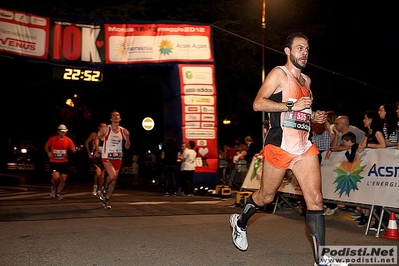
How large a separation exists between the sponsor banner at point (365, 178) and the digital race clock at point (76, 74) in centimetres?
929

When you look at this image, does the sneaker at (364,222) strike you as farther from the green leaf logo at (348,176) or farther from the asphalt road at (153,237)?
the green leaf logo at (348,176)

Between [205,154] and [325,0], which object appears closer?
[205,154]

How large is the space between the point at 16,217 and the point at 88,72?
801 cm

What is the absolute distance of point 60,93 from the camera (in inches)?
1113

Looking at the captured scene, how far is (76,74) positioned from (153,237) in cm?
1044

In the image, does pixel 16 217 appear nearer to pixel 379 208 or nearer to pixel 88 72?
pixel 379 208

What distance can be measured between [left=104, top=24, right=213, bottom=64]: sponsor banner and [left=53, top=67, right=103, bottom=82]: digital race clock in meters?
0.62

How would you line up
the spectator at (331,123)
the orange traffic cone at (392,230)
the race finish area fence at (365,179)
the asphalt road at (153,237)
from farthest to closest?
the spectator at (331,123) → the race finish area fence at (365,179) → the orange traffic cone at (392,230) → the asphalt road at (153,237)

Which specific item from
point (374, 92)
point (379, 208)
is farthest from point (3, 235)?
point (374, 92)

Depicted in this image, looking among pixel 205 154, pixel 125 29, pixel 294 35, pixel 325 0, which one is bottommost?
pixel 205 154

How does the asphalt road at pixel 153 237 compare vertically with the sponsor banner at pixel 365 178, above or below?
below

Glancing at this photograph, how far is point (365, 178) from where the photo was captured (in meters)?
8.68

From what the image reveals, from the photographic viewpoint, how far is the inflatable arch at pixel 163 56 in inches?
659

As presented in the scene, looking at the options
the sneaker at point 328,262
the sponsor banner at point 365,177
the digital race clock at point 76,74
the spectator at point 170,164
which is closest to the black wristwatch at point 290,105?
the sneaker at point 328,262
